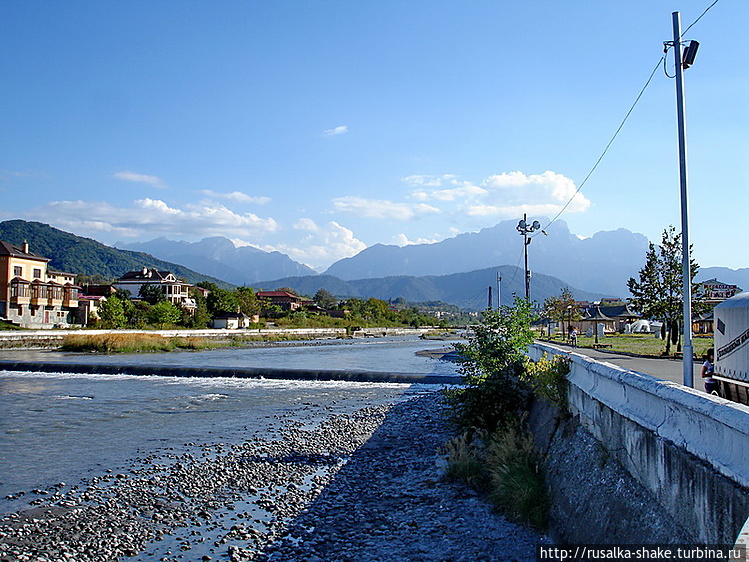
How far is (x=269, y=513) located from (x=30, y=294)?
272 ft

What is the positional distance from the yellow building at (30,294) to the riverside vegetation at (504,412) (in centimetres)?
7926

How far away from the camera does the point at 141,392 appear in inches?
1079

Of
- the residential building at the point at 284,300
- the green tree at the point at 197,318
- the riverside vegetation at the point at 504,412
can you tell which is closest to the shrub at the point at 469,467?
the riverside vegetation at the point at 504,412

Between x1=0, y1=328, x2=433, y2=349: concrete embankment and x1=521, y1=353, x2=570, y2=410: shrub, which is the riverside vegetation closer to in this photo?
x1=521, y1=353, x2=570, y2=410: shrub

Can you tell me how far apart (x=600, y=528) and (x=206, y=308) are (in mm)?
114688

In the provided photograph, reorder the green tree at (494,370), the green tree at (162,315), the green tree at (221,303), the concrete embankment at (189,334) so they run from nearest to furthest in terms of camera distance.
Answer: the green tree at (494,370), the concrete embankment at (189,334), the green tree at (162,315), the green tree at (221,303)

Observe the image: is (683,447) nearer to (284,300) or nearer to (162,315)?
(162,315)

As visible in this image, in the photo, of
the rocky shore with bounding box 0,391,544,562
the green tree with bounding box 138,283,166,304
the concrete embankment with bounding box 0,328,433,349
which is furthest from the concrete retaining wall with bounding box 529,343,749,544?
the green tree with bounding box 138,283,166,304

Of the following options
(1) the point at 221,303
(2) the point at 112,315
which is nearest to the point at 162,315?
(2) the point at 112,315

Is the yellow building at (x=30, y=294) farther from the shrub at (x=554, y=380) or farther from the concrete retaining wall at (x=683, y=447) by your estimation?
the concrete retaining wall at (x=683, y=447)

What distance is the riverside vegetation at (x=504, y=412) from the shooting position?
975 centimetres

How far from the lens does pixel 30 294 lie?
8169 centimetres

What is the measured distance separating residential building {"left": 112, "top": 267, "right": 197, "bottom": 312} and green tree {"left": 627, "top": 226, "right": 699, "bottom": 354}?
101 m

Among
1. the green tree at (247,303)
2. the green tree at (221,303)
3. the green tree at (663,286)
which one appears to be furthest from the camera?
the green tree at (247,303)
